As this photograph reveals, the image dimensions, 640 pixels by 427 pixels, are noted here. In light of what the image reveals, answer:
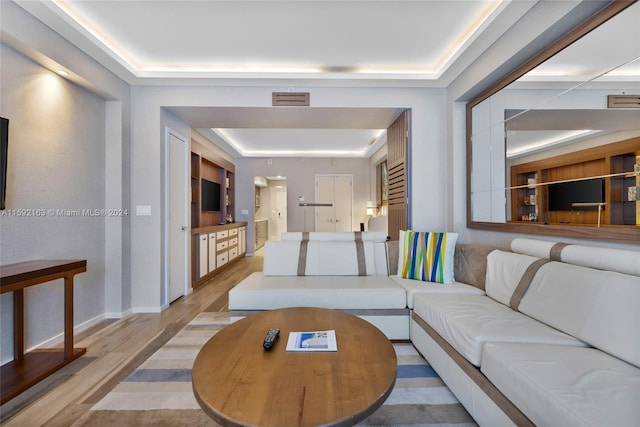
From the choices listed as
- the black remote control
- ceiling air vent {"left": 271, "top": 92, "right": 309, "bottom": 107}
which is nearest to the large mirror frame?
ceiling air vent {"left": 271, "top": 92, "right": 309, "bottom": 107}

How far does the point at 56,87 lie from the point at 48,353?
2211 millimetres

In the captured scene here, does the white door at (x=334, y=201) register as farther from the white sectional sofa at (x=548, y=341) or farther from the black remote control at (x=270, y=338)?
the black remote control at (x=270, y=338)

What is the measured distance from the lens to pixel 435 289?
2.24 meters

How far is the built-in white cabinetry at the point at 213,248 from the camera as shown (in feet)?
13.5

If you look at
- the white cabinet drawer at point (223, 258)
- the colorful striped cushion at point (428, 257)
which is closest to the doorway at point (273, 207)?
the white cabinet drawer at point (223, 258)

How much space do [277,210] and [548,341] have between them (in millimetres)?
8929

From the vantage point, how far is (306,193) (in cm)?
703

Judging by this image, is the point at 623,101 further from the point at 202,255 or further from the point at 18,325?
the point at 202,255

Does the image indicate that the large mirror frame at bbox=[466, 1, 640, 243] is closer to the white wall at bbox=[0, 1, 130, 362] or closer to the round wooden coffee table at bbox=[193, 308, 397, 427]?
the round wooden coffee table at bbox=[193, 308, 397, 427]

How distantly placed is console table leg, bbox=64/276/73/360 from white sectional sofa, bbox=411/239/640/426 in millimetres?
2638

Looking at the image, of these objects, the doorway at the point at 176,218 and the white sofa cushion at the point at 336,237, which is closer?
the white sofa cushion at the point at 336,237

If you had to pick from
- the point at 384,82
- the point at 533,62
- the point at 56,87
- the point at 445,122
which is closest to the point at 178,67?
the point at 56,87

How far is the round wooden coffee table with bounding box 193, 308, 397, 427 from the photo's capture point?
834 millimetres

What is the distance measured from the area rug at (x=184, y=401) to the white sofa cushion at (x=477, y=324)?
12.6 inches
